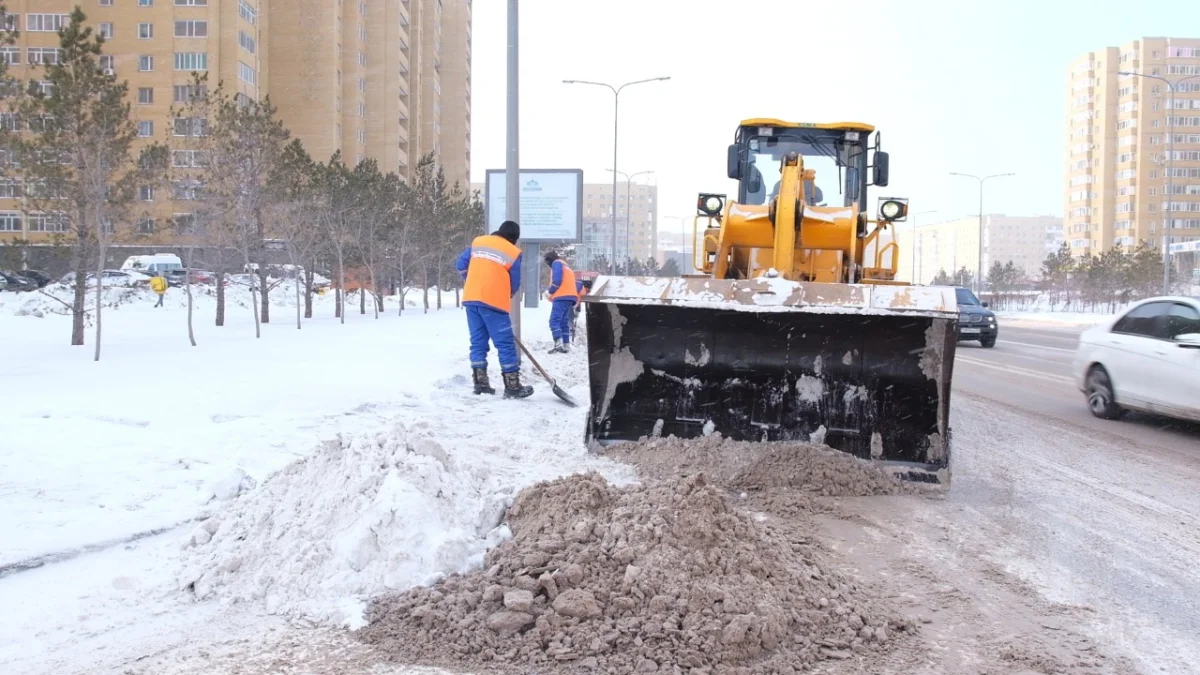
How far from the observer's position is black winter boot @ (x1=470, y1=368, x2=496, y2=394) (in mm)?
9969

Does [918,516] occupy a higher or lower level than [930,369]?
lower

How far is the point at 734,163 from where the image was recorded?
30.0ft

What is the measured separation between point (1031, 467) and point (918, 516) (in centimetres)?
219

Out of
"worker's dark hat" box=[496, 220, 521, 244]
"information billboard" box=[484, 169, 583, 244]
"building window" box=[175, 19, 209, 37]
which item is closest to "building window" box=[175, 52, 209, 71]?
"building window" box=[175, 19, 209, 37]

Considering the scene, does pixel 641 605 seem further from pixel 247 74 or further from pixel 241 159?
pixel 247 74

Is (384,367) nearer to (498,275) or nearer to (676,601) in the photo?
(498,275)

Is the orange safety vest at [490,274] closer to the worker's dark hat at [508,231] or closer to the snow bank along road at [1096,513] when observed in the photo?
the worker's dark hat at [508,231]

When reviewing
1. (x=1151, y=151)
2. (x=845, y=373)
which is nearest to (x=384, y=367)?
(x=845, y=373)

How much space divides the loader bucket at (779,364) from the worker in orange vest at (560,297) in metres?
7.95

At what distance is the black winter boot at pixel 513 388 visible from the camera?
9781mm

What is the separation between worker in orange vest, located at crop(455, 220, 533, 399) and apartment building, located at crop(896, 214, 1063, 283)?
128 metres

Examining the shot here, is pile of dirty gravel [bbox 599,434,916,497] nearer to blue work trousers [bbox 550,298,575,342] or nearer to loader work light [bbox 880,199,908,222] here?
loader work light [bbox 880,199,908,222]

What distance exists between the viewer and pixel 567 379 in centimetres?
1242

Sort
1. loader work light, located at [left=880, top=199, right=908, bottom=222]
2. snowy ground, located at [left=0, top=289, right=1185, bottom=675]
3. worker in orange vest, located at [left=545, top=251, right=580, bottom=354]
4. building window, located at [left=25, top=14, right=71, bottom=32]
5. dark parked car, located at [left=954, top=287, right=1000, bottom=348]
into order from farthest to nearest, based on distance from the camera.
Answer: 1. building window, located at [left=25, top=14, right=71, bottom=32]
2. dark parked car, located at [left=954, top=287, right=1000, bottom=348]
3. worker in orange vest, located at [left=545, top=251, right=580, bottom=354]
4. loader work light, located at [left=880, top=199, right=908, bottom=222]
5. snowy ground, located at [left=0, top=289, right=1185, bottom=675]
